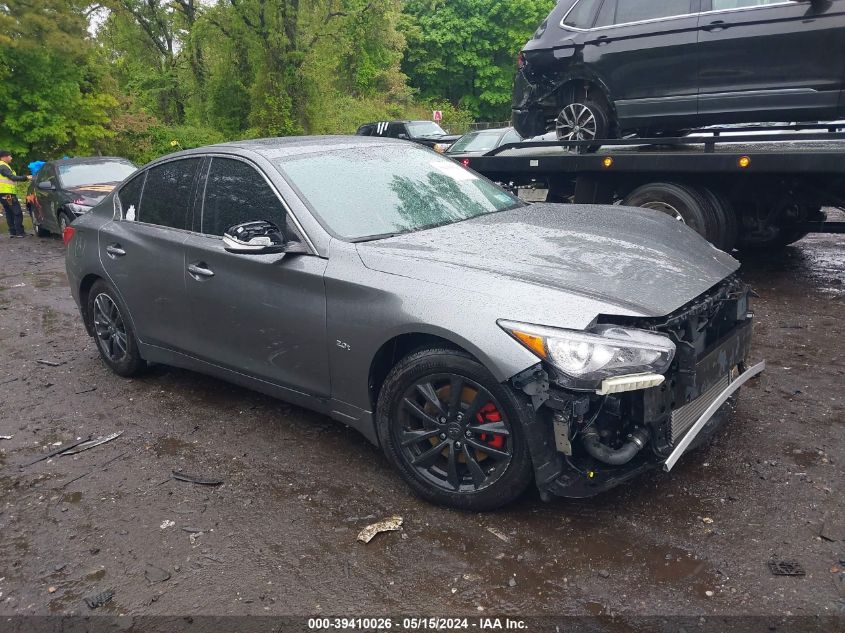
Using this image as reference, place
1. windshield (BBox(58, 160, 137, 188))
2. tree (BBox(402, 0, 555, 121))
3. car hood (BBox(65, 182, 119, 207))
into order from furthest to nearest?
tree (BBox(402, 0, 555, 121)), windshield (BBox(58, 160, 137, 188)), car hood (BBox(65, 182, 119, 207))

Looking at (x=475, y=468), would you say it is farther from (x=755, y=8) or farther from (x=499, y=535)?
(x=755, y=8)

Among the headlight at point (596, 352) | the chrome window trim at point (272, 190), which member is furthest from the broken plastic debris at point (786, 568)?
the chrome window trim at point (272, 190)

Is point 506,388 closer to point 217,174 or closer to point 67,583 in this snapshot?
point 67,583

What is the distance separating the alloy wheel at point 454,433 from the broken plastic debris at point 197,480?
3.54 ft

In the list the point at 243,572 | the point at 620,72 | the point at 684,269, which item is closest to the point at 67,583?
the point at 243,572

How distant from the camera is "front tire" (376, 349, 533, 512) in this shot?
296 cm

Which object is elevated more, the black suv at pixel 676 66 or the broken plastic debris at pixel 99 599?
the black suv at pixel 676 66

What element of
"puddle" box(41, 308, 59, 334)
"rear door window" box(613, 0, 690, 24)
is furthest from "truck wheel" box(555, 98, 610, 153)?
"puddle" box(41, 308, 59, 334)

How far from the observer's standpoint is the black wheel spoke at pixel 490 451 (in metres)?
3.00

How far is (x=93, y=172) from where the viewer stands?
13.1 m

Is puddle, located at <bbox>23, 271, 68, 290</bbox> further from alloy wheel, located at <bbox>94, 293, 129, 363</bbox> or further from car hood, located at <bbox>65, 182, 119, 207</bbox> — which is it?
alloy wheel, located at <bbox>94, 293, 129, 363</bbox>

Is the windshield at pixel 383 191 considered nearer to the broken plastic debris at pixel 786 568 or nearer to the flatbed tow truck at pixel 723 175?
the broken plastic debris at pixel 786 568

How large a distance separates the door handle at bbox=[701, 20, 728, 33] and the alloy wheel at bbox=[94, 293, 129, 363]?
18.1 feet

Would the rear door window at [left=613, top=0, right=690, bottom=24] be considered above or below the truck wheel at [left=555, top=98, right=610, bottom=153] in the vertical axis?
above
